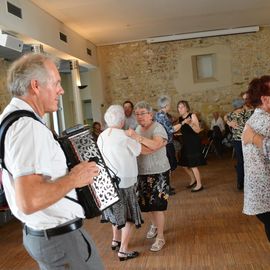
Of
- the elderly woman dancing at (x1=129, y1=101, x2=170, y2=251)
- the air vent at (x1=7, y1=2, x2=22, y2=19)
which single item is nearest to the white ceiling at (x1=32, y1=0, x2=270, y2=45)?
the air vent at (x1=7, y1=2, x2=22, y2=19)

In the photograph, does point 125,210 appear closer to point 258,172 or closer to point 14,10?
point 258,172

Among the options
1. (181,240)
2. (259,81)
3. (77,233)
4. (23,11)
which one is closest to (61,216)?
(77,233)

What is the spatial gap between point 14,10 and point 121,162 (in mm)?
3129

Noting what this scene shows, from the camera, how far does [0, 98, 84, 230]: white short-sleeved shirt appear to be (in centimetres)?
130

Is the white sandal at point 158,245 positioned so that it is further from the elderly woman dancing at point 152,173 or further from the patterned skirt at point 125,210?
the patterned skirt at point 125,210

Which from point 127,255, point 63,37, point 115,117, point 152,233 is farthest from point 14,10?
point 127,255

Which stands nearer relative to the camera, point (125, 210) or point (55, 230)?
point (55, 230)

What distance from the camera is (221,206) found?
5074 millimetres

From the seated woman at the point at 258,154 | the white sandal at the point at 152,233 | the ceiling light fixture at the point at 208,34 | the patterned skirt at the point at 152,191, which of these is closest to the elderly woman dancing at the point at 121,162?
the patterned skirt at the point at 152,191

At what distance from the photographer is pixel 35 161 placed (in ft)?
4.29

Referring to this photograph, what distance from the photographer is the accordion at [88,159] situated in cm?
→ 155

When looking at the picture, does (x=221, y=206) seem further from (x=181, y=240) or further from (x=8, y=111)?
(x=8, y=111)

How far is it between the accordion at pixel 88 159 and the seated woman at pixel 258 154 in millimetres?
1253

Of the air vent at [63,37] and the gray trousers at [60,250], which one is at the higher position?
the air vent at [63,37]
